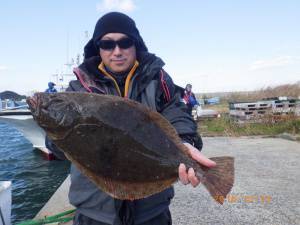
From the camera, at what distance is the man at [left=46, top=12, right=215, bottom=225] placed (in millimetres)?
2426

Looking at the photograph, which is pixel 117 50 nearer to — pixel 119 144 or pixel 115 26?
pixel 115 26

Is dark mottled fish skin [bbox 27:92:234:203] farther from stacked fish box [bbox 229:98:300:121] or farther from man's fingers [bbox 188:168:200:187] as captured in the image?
stacked fish box [bbox 229:98:300:121]

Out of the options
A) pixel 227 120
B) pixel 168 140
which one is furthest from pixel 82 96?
pixel 227 120

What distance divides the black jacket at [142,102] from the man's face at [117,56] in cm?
9

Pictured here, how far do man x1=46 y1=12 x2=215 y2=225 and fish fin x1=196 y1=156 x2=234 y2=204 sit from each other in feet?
1.06

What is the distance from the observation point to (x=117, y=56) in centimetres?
259

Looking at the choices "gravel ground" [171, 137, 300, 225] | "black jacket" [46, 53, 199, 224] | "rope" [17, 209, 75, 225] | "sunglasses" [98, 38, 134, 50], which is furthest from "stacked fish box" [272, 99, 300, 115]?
"sunglasses" [98, 38, 134, 50]

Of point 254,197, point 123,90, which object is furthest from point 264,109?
point 123,90

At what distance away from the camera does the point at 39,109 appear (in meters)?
2.08

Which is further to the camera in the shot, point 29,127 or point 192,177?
point 29,127

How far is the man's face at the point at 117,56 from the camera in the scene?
2590 millimetres

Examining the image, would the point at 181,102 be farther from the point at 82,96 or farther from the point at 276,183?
the point at 276,183

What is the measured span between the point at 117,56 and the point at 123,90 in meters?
0.25

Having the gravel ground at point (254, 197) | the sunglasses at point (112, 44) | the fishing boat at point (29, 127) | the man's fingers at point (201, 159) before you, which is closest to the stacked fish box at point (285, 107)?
the gravel ground at point (254, 197)
